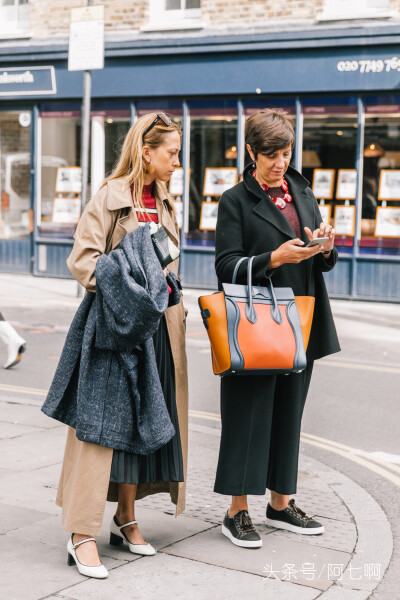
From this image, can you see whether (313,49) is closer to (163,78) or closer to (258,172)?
(163,78)

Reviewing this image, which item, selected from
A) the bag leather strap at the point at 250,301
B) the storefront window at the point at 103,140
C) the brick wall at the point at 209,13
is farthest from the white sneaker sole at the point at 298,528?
the storefront window at the point at 103,140

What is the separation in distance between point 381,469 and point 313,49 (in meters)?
9.87

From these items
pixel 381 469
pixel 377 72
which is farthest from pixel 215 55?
pixel 381 469

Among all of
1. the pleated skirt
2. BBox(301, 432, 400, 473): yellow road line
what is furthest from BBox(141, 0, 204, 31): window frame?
the pleated skirt

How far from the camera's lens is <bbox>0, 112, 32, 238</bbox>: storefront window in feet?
57.1

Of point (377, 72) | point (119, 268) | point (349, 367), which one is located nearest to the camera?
point (119, 268)

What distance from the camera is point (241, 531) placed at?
4.18 metres

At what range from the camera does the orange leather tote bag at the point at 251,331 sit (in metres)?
3.89

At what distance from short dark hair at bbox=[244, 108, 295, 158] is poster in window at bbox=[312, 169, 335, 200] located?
10402 mm

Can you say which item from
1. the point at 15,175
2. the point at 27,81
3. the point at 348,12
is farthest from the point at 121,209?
the point at 15,175

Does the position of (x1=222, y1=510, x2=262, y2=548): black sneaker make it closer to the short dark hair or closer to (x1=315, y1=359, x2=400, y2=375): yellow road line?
the short dark hair

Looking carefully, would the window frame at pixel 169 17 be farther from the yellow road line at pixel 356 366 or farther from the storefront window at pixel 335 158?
the yellow road line at pixel 356 366

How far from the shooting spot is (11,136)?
17562 millimetres

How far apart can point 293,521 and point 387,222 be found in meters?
10.3
